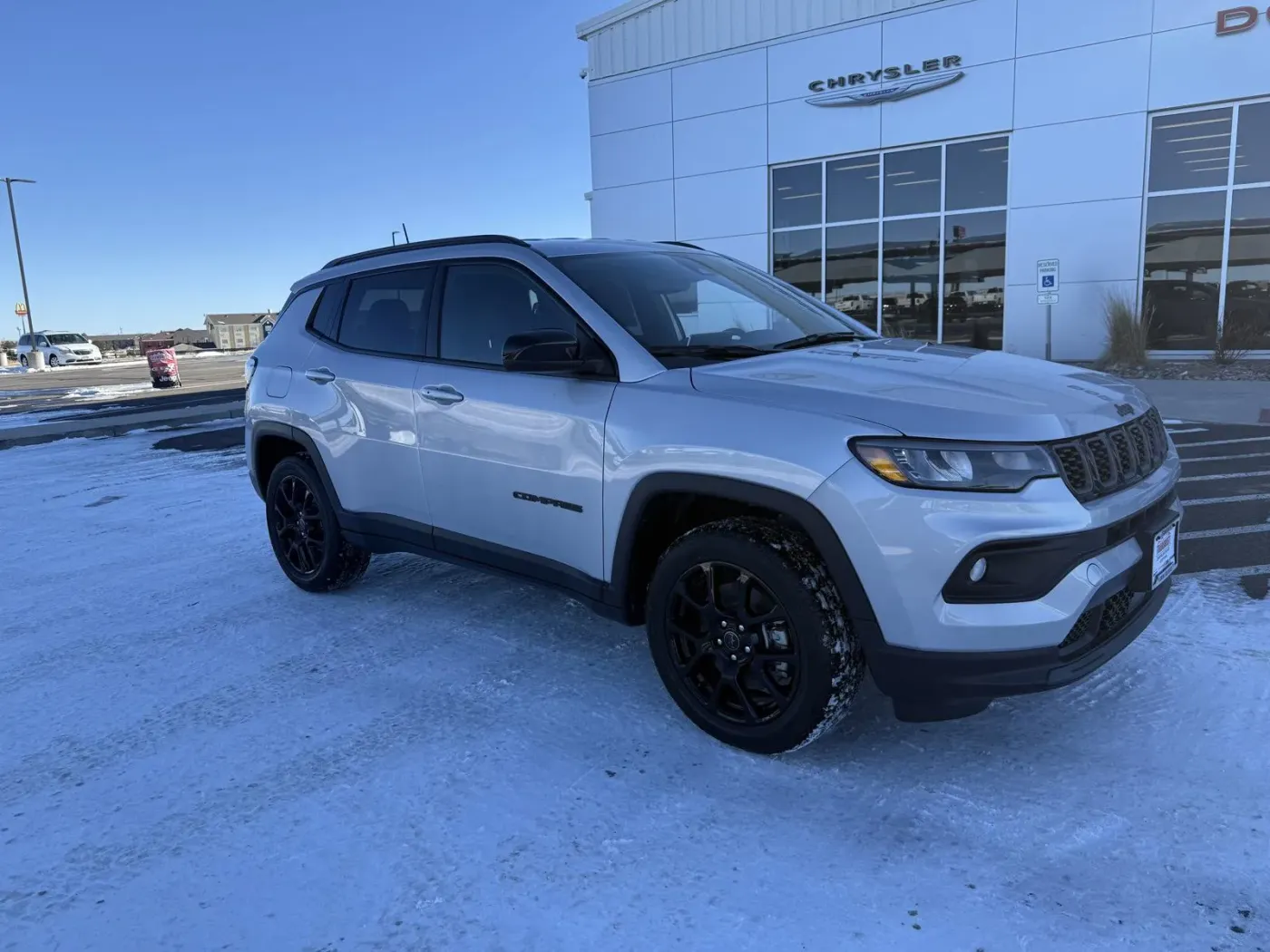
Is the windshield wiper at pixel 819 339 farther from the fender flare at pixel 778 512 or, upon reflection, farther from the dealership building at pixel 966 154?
the dealership building at pixel 966 154

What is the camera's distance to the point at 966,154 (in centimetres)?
1596

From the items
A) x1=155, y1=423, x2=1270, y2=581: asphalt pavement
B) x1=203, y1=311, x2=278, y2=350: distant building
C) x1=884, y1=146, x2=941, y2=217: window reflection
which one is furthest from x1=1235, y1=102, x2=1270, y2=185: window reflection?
x1=203, y1=311, x2=278, y2=350: distant building

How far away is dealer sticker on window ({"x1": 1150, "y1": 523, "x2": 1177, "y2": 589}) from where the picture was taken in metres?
2.66

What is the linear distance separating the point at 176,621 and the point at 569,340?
2.69m

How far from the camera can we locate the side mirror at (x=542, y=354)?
9.82 feet

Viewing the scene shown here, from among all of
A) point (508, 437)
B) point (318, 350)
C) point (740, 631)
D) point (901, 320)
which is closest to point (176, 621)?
point (318, 350)

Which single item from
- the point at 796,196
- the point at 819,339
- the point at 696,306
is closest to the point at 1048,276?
the point at 796,196

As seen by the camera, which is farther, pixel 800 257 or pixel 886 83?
pixel 800 257

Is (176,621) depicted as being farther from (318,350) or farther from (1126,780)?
(1126,780)

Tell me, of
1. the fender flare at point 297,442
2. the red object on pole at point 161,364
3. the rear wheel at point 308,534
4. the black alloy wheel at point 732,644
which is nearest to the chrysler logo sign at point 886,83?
the fender flare at point 297,442

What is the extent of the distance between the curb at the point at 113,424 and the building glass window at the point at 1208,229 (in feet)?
51.5

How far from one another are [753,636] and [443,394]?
1734 millimetres

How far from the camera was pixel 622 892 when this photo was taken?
2.19m

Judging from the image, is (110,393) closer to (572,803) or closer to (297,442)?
(297,442)
